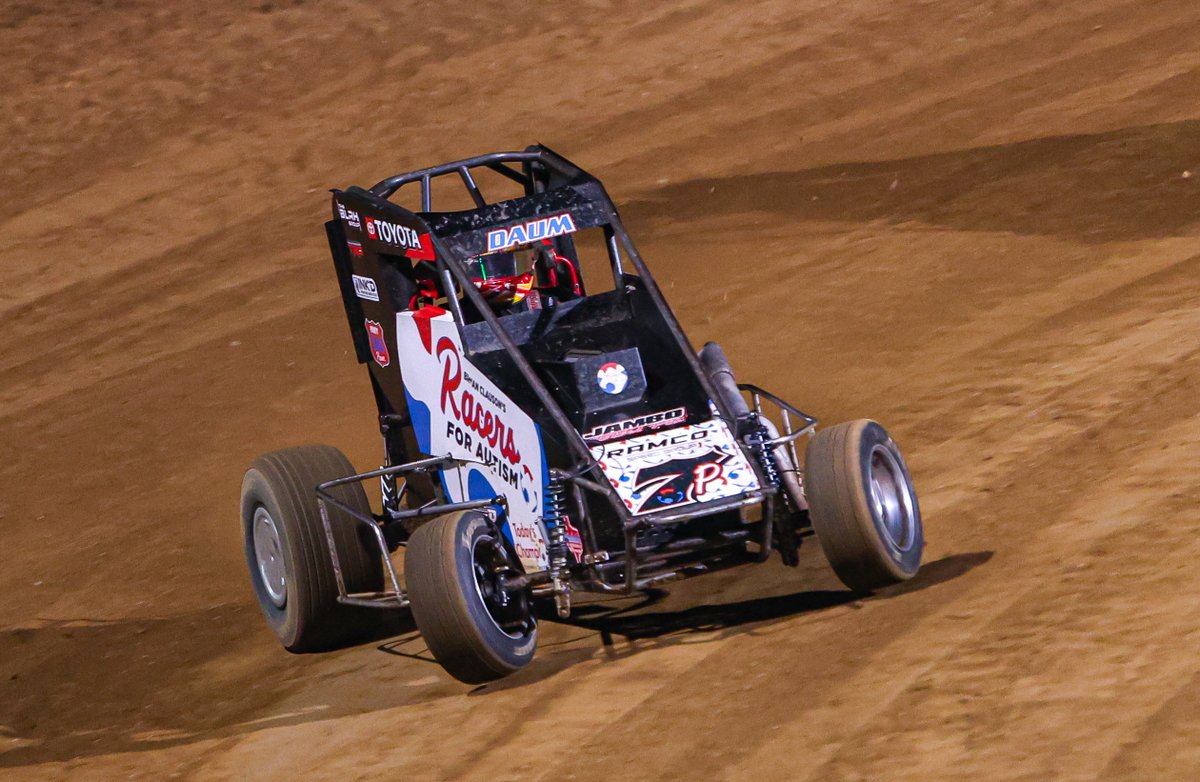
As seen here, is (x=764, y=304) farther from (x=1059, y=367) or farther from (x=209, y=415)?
(x=209, y=415)

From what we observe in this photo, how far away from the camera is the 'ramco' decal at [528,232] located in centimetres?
739

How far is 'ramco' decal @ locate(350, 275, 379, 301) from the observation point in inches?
315

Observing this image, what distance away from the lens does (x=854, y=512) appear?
6395 millimetres

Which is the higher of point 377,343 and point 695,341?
point 377,343

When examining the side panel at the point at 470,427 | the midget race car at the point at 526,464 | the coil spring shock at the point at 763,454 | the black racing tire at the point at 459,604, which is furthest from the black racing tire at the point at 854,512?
the black racing tire at the point at 459,604

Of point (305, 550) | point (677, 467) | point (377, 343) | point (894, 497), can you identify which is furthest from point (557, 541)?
point (377, 343)

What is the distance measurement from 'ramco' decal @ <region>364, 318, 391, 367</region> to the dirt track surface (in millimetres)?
1349

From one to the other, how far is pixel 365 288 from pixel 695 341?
3659mm

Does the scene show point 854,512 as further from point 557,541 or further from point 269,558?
point 269,558

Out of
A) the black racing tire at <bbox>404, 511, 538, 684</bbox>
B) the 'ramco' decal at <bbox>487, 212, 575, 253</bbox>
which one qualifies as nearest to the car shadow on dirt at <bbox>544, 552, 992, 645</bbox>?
the black racing tire at <bbox>404, 511, 538, 684</bbox>

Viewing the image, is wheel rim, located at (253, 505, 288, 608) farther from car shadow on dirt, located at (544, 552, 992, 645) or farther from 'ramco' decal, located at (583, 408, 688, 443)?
'ramco' decal, located at (583, 408, 688, 443)

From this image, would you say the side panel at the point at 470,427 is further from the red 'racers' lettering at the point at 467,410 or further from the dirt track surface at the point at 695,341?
the dirt track surface at the point at 695,341

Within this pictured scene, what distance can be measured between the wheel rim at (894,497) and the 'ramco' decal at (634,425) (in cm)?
79

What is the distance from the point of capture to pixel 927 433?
8.98 metres
